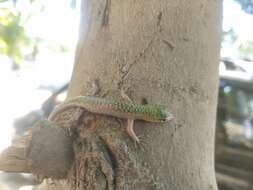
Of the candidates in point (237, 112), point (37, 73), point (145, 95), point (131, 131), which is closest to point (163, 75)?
point (145, 95)

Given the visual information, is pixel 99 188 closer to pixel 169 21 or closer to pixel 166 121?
pixel 166 121

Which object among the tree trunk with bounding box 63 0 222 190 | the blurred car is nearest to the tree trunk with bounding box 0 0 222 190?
the tree trunk with bounding box 63 0 222 190

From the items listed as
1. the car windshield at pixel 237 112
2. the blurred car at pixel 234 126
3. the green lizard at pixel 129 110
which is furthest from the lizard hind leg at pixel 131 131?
the car windshield at pixel 237 112

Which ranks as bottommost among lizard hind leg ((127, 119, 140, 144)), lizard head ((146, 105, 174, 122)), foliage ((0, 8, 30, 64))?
lizard hind leg ((127, 119, 140, 144))

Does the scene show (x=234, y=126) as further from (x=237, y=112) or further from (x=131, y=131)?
(x=131, y=131)

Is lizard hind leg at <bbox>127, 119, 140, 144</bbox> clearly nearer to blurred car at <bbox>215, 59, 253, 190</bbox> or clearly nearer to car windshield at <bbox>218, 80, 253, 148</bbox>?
blurred car at <bbox>215, 59, 253, 190</bbox>
